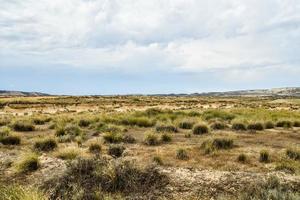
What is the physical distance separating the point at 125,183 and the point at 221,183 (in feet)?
8.75

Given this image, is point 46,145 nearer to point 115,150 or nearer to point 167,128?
point 115,150

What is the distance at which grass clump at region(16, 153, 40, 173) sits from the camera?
15.2m

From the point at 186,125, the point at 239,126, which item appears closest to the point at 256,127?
the point at 239,126

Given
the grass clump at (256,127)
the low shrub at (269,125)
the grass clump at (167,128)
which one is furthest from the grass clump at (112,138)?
the low shrub at (269,125)

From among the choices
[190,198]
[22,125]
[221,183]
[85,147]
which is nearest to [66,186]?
[190,198]

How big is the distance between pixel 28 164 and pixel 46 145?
6.16 meters

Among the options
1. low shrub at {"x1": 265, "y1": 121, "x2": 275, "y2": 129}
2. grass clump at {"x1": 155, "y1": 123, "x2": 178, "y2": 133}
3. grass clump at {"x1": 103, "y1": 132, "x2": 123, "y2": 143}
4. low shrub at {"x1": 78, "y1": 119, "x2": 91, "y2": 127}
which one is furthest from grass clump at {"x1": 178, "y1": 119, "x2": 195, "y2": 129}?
grass clump at {"x1": 103, "y1": 132, "x2": 123, "y2": 143}

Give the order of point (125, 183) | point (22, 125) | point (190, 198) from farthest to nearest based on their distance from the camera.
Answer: point (22, 125) < point (125, 183) < point (190, 198)

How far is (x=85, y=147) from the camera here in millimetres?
22000

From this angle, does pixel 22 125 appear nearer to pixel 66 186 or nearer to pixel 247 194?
pixel 66 186

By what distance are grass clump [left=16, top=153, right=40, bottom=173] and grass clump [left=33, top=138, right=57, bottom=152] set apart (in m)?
5.42

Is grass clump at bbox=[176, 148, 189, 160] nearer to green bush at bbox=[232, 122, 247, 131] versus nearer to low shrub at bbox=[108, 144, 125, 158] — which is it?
low shrub at bbox=[108, 144, 125, 158]

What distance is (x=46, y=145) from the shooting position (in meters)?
21.5

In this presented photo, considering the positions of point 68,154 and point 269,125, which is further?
point 269,125
